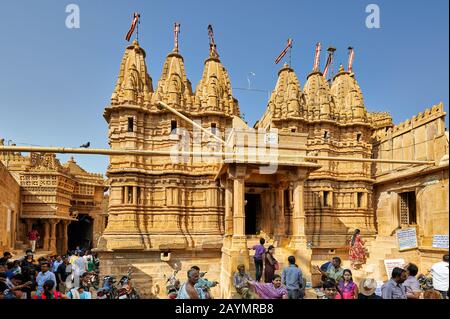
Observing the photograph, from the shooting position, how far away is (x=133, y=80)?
17.9 metres

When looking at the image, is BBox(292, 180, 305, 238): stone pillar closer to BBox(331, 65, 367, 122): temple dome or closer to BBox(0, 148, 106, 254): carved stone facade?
BBox(331, 65, 367, 122): temple dome

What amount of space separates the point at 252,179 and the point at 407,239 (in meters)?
8.00

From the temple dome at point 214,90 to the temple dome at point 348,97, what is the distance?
7.03 meters

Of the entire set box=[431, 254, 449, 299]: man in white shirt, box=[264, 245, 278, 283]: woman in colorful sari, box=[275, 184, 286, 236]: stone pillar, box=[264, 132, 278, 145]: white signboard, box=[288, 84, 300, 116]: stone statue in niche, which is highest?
box=[288, 84, 300, 116]: stone statue in niche

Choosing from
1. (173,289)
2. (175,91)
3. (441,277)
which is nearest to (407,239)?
(441,277)

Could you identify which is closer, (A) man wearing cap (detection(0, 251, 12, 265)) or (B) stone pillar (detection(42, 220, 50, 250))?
(A) man wearing cap (detection(0, 251, 12, 265))

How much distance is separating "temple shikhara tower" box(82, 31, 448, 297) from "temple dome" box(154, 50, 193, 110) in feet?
0.23

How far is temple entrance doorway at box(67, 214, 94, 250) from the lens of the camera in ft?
105

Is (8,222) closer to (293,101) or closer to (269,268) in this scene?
(269,268)

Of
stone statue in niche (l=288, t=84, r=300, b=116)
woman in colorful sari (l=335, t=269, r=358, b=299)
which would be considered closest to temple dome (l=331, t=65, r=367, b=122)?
stone statue in niche (l=288, t=84, r=300, b=116)

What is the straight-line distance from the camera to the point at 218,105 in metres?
18.8

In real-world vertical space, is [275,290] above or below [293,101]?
below

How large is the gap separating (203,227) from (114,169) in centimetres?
561
